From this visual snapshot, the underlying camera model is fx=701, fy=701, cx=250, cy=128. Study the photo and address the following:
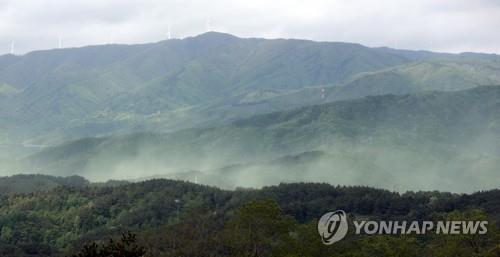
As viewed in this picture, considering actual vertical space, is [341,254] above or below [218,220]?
below

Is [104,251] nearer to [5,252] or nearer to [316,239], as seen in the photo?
[316,239]

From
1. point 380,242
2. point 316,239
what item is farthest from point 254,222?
point 380,242

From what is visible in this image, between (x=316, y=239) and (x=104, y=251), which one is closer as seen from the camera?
(x=104, y=251)

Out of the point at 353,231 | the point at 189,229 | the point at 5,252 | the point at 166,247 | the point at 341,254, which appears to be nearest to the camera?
the point at 341,254

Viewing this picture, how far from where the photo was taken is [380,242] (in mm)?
76688

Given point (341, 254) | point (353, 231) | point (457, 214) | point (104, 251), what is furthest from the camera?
point (353, 231)

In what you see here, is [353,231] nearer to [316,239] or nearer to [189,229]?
[316,239]

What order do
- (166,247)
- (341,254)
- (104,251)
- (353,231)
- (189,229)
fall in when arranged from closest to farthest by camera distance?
1. (104,251)
2. (341,254)
3. (353,231)
4. (166,247)
5. (189,229)

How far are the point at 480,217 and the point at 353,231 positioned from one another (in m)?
25.8

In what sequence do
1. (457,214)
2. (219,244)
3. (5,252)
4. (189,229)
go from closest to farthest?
(457,214) → (219,244) → (189,229) → (5,252)

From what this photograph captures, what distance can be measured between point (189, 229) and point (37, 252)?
4553 cm

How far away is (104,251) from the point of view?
51.9m

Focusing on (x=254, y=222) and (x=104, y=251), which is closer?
(x=104, y=251)

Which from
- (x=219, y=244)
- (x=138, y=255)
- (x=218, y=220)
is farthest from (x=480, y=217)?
(x=218, y=220)
